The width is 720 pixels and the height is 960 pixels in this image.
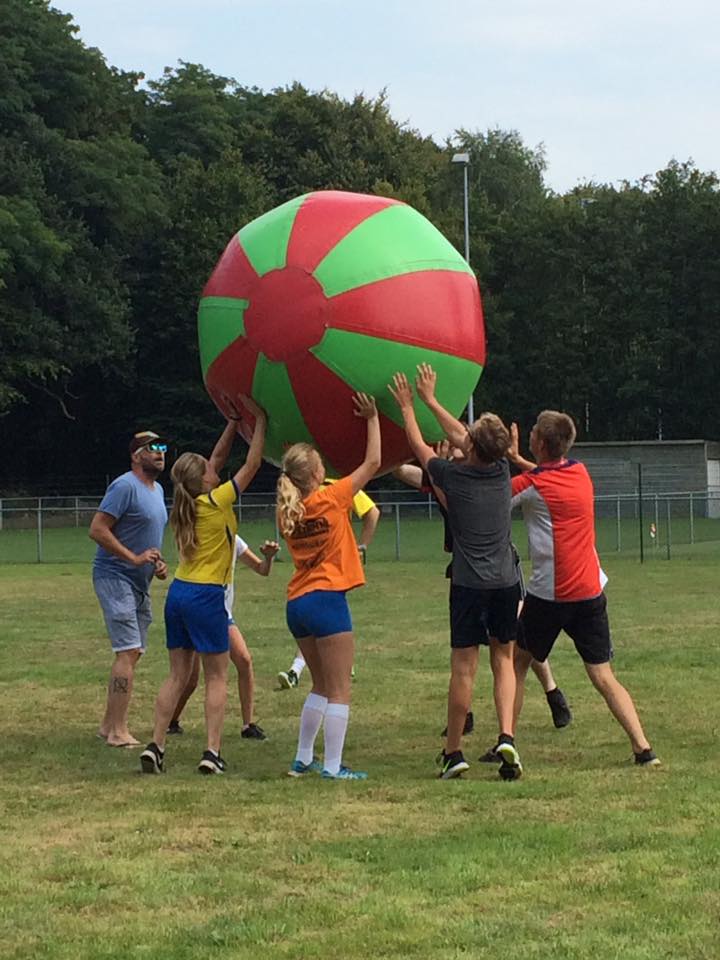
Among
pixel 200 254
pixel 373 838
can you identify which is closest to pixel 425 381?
pixel 373 838

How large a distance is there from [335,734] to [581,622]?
4.61 ft

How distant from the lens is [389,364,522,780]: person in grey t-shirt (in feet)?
22.5

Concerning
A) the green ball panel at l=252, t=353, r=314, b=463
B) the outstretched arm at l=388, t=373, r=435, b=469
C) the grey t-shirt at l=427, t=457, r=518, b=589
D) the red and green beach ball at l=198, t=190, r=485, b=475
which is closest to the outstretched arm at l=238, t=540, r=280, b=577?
the red and green beach ball at l=198, t=190, r=485, b=475

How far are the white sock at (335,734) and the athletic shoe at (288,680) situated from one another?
3329 mm

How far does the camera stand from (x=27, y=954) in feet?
13.9

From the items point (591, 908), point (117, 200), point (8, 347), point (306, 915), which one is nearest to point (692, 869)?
point (591, 908)

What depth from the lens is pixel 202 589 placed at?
7.21 metres

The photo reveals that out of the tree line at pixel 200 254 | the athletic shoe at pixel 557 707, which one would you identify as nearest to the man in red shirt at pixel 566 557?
the athletic shoe at pixel 557 707

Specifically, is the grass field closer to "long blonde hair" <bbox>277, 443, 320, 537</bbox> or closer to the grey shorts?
the grey shorts

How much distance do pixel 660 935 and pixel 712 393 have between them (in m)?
47.3

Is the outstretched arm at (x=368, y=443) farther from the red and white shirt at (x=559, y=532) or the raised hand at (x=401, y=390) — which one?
the red and white shirt at (x=559, y=532)

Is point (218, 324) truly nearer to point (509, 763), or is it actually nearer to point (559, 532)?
point (559, 532)

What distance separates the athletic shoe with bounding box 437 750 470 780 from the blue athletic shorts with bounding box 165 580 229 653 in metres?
1.30

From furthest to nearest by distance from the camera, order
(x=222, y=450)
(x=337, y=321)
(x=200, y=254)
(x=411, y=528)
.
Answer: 1. (x=200, y=254)
2. (x=411, y=528)
3. (x=222, y=450)
4. (x=337, y=321)
